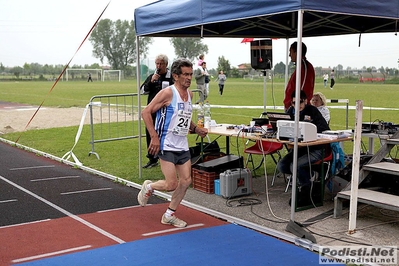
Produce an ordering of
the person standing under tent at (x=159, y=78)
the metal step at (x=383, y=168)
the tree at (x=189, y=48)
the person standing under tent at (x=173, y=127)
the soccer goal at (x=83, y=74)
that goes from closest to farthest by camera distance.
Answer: the person standing under tent at (x=173, y=127), the metal step at (x=383, y=168), the person standing under tent at (x=159, y=78), the soccer goal at (x=83, y=74), the tree at (x=189, y=48)

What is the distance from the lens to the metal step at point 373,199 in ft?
15.7

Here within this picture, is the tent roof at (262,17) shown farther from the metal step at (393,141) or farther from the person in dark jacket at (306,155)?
the metal step at (393,141)

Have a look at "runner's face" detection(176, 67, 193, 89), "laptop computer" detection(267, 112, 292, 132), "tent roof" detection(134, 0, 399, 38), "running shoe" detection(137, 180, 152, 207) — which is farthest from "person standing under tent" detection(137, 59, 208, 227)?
"laptop computer" detection(267, 112, 292, 132)

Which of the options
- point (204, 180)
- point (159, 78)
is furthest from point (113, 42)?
point (204, 180)

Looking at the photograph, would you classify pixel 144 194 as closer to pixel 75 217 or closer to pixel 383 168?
pixel 75 217

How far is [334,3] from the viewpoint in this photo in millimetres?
4645

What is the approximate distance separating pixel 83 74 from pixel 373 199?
75029 mm

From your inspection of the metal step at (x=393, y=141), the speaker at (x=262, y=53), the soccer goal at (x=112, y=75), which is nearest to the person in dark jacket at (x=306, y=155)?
the metal step at (x=393, y=141)

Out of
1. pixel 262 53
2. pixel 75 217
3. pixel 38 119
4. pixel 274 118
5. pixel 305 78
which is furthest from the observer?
pixel 38 119

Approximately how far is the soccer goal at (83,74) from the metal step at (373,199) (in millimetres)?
71858

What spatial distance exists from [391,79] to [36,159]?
3538 cm

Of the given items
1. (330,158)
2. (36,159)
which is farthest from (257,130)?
(36,159)

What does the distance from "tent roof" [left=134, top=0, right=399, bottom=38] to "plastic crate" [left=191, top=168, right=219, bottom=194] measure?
2.03 m

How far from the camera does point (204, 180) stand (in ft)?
21.5
